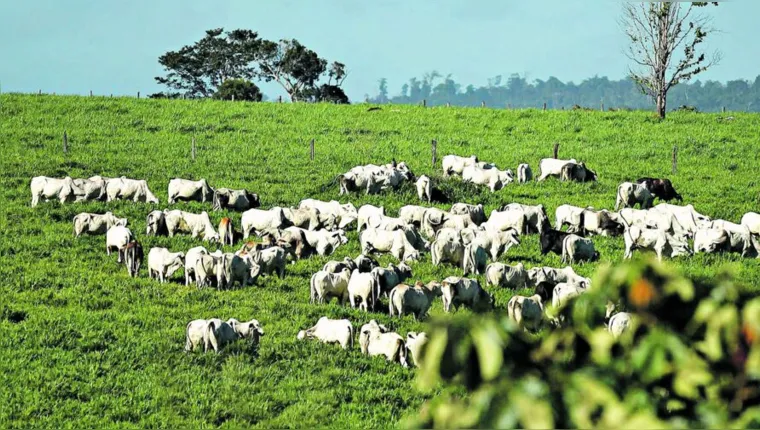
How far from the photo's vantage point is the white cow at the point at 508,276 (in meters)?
19.5

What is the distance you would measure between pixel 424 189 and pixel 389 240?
652 centimetres

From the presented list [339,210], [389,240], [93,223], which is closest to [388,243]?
[389,240]

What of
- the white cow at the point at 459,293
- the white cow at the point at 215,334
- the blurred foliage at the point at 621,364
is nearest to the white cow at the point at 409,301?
the white cow at the point at 459,293

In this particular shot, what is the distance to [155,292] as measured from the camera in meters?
18.8

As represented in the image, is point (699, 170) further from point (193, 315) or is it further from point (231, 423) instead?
point (231, 423)

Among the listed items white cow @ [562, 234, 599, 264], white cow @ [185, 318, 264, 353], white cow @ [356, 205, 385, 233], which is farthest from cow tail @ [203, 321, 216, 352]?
white cow @ [356, 205, 385, 233]

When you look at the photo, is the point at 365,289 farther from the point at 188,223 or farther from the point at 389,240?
the point at 188,223

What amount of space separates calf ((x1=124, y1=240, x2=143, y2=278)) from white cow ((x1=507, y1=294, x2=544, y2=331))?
25.8ft

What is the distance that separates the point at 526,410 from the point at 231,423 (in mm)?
9077

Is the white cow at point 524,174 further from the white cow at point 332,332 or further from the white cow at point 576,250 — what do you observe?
the white cow at point 332,332

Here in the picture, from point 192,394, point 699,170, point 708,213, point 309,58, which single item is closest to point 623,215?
point 708,213

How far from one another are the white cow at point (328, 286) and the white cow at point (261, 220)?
6085mm

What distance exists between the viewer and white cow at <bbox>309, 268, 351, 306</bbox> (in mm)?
18375

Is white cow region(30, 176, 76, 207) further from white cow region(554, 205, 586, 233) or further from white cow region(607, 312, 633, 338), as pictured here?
white cow region(607, 312, 633, 338)
